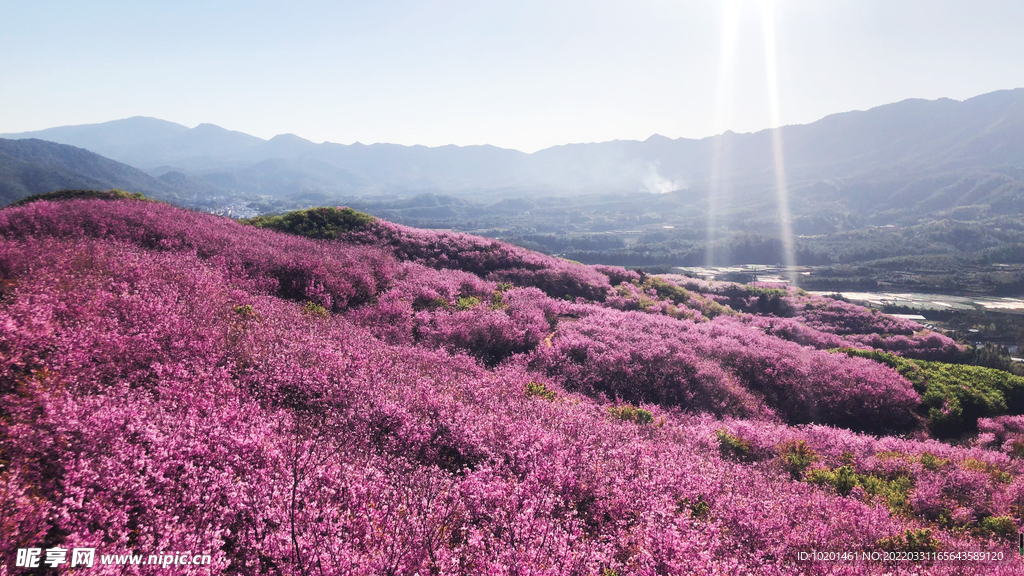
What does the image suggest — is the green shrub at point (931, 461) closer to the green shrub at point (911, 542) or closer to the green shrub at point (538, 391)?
the green shrub at point (911, 542)

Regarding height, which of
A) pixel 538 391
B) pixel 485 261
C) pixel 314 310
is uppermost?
pixel 485 261

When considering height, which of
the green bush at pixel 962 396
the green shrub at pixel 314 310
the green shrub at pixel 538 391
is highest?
the green shrub at pixel 314 310

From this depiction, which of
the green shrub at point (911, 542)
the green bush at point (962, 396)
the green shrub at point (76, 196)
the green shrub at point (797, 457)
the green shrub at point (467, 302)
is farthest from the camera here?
the green shrub at point (76, 196)

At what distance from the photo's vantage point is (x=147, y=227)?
1253cm

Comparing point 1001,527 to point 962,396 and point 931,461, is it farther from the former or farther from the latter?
point 962,396

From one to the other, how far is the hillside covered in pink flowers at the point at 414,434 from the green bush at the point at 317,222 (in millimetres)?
5617

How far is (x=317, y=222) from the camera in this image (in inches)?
813

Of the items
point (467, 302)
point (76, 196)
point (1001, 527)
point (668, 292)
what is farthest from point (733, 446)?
point (76, 196)

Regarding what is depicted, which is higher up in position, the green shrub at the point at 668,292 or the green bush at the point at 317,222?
the green bush at the point at 317,222

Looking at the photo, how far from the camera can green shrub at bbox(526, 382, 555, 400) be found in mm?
8761

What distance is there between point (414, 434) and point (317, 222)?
711 inches

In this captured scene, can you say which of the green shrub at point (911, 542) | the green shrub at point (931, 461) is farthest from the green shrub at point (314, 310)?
the green shrub at point (931, 461)

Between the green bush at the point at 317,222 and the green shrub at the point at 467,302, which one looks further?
the green bush at the point at 317,222

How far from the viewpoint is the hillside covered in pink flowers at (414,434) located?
138 inches
